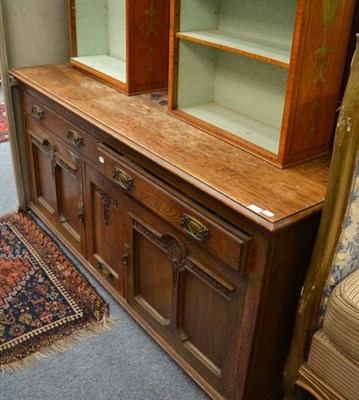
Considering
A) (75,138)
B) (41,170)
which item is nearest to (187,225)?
(75,138)

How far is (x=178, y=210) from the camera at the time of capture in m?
1.29

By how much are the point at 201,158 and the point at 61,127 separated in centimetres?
75

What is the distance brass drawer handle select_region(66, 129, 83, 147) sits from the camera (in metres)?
1.71

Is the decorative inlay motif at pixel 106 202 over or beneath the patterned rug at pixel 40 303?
over

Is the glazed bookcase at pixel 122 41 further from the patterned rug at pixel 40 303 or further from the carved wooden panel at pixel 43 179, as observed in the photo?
the patterned rug at pixel 40 303

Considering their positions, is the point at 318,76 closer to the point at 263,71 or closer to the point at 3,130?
the point at 263,71

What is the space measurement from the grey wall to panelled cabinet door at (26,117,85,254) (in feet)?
0.96

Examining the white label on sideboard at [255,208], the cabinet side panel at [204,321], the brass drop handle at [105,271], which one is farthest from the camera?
the brass drop handle at [105,271]

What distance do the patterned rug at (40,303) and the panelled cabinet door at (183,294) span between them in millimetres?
248

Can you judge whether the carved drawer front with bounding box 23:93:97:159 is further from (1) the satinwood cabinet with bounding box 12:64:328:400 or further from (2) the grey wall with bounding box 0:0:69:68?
(2) the grey wall with bounding box 0:0:69:68

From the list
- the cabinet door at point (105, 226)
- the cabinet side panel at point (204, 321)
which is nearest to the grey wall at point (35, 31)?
the cabinet door at point (105, 226)

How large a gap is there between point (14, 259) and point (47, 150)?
50 cm

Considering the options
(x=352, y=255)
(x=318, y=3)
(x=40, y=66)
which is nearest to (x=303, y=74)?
(x=318, y=3)

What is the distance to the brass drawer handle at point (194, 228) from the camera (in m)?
1.20
